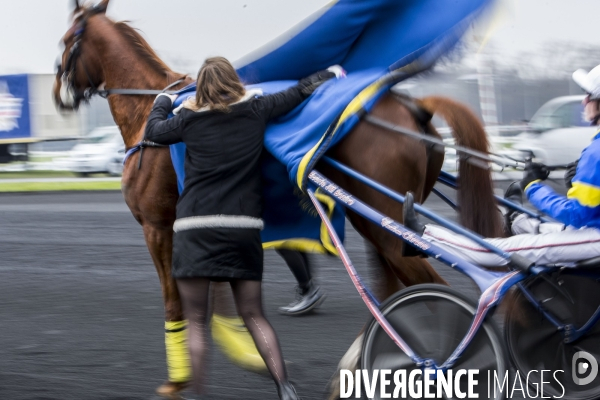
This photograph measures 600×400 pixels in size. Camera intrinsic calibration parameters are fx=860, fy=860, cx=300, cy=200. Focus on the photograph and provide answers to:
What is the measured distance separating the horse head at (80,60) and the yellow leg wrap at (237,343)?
6.01 feet

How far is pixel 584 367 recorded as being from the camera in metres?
3.73

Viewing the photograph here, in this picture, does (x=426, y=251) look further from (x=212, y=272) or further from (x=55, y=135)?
(x=55, y=135)

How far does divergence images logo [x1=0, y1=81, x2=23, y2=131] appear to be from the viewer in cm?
2491

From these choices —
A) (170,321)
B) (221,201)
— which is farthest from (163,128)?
(170,321)

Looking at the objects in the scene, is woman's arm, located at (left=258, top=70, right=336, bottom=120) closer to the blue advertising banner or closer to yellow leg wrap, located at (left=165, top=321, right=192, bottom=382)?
yellow leg wrap, located at (left=165, top=321, right=192, bottom=382)

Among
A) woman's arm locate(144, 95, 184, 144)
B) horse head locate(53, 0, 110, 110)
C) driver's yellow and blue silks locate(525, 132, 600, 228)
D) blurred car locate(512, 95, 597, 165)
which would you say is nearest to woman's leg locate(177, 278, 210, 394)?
woman's arm locate(144, 95, 184, 144)

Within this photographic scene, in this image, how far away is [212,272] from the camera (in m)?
3.87

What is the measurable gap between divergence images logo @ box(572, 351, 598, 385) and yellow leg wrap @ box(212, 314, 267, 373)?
1.63 meters

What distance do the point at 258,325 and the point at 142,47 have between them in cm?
224

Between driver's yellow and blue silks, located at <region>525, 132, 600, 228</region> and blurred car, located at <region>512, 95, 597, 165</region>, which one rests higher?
driver's yellow and blue silks, located at <region>525, 132, 600, 228</region>

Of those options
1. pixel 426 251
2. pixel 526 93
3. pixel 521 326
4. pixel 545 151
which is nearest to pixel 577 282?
pixel 521 326

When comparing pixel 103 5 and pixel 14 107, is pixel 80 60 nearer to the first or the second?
pixel 103 5

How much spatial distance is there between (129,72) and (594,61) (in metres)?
22.7

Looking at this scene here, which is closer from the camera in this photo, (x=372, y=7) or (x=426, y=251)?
(x=426, y=251)
